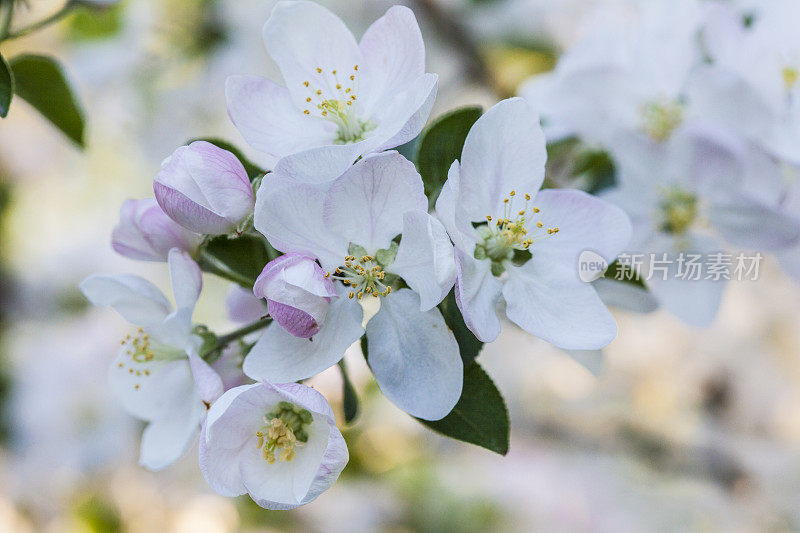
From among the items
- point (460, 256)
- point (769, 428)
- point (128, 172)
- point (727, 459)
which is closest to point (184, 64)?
point (128, 172)

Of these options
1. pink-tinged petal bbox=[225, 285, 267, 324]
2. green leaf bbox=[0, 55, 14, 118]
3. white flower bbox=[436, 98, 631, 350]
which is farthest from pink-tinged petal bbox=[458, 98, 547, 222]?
green leaf bbox=[0, 55, 14, 118]

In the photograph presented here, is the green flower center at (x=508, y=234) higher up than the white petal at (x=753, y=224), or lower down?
higher up

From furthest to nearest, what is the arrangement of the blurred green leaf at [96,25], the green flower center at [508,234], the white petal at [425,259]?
the blurred green leaf at [96,25] < the green flower center at [508,234] < the white petal at [425,259]

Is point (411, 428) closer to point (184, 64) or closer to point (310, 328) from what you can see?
point (184, 64)

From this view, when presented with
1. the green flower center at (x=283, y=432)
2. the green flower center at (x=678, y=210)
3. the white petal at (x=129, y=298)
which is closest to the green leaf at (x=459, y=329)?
the green flower center at (x=283, y=432)

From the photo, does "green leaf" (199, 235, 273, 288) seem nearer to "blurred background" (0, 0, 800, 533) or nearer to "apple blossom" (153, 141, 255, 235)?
"apple blossom" (153, 141, 255, 235)

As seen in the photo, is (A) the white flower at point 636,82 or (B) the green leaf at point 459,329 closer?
(B) the green leaf at point 459,329

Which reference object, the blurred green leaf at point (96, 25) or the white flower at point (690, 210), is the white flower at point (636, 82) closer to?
the white flower at point (690, 210)

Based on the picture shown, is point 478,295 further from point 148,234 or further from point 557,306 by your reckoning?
point 148,234
